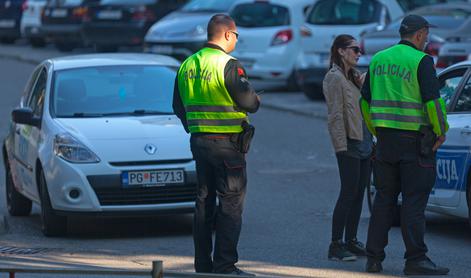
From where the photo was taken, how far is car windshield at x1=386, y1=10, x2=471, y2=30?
59.5 ft

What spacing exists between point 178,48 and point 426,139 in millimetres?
15818

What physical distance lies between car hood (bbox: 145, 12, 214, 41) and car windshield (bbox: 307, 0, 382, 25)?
3.22 m

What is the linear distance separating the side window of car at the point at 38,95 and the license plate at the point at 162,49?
12.0 metres

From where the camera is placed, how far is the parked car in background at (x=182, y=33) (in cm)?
2353

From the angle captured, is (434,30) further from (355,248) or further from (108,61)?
(355,248)

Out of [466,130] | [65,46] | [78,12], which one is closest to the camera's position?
[466,130]

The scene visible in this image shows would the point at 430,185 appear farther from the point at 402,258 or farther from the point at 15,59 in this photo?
the point at 15,59

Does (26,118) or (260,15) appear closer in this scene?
(26,118)

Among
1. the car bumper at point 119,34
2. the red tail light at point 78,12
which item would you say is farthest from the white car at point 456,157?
the red tail light at point 78,12

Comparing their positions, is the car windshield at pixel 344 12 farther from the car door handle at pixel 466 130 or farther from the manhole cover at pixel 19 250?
the manhole cover at pixel 19 250

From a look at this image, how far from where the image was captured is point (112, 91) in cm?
1120

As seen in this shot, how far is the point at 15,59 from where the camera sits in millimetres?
31531

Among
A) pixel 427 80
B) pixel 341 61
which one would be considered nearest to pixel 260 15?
pixel 341 61

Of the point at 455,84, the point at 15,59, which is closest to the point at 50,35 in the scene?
the point at 15,59
